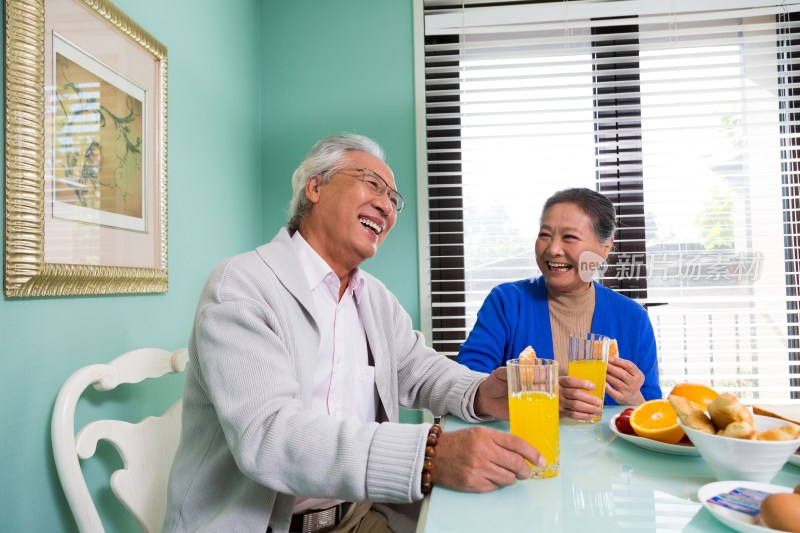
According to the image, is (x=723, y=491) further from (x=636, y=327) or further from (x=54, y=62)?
(x=54, y=62)

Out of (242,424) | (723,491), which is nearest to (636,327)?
(723,491)

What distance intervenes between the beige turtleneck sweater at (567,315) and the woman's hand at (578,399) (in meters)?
0.54

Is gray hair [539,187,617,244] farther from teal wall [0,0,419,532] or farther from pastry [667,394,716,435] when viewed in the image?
pastry [667,394,716,435]

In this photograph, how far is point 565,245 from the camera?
5.61 feet

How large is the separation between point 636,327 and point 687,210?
101cm

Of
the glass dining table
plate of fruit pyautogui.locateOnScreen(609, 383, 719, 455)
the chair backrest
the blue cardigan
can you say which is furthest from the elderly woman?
the chair backrest

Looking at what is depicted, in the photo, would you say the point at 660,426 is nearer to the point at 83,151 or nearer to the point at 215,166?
the point at 83,151

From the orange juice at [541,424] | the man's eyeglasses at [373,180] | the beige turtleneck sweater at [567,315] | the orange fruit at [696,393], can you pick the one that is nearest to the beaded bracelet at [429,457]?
the orange juice at [541,424]

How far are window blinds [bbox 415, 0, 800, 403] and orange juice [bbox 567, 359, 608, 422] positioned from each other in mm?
1277

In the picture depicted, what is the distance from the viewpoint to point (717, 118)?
2424 mm

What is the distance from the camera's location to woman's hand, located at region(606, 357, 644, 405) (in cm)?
128

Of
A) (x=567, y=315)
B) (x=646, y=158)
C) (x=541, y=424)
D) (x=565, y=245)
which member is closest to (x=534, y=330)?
(x=567, y=315)

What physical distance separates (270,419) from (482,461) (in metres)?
0.33

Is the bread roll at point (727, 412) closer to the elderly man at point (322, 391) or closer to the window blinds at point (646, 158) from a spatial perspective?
the elderly man at point (322, 391)
